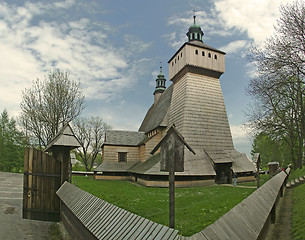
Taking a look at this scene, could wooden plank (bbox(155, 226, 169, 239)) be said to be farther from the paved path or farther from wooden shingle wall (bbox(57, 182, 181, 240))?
the paved path

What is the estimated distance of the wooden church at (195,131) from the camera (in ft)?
63.5

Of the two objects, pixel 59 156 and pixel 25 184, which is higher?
pixel 59 156

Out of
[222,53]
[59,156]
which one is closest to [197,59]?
[222,53]

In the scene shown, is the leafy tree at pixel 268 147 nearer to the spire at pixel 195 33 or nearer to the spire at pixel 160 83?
the spire at pixel 195 33

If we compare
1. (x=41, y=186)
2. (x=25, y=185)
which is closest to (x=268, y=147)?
(x=41, y=186)

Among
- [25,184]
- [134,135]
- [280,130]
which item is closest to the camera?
[25,184]

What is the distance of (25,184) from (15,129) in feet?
114

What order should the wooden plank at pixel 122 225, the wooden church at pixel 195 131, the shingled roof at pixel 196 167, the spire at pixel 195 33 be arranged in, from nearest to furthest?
the wooden plank at pixel 122 225 < the shingled roof at pixel 196 167 < the wooden church at pixel 195 131 < the spire at pixel 195 33

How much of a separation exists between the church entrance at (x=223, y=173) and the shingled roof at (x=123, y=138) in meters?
11.4

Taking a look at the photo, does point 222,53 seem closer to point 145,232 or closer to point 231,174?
point 231,174

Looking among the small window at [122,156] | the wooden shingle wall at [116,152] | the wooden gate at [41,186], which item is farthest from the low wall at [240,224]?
the small window at [122,156]

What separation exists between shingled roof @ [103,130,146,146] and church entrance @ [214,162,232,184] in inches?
448

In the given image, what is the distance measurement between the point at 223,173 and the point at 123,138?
13.9m

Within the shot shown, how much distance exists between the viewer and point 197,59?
23422 mm
